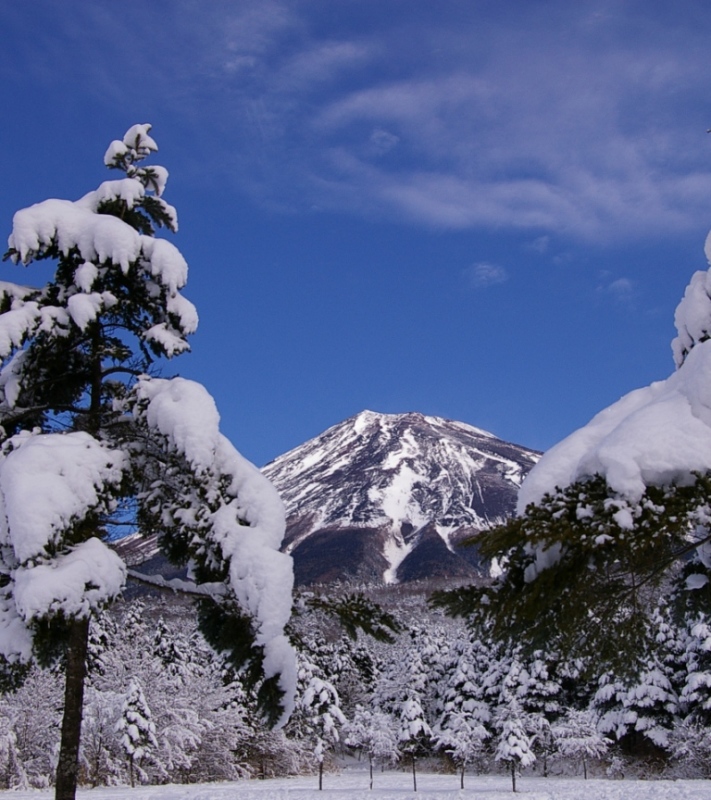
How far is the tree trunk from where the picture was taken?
7.36 m

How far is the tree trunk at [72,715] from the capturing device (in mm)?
7355

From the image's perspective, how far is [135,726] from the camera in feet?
110

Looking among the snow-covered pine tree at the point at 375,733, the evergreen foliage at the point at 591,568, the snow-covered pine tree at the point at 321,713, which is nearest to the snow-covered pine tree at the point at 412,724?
the snow-covered pine tree at the point at 375,733

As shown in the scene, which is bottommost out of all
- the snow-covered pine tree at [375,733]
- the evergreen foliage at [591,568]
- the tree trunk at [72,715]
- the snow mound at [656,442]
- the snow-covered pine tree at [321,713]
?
the snow-covered pine tree at [375,733]

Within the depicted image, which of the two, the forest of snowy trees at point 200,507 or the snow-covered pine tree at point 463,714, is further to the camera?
the snow-covered pine tree at point 463,714

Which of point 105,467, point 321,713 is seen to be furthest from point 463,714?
point 105,467

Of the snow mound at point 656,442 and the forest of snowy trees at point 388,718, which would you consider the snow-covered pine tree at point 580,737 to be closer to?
the forest of snowy trees at point 388,718

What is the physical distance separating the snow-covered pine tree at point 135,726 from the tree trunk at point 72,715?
94.2 ft

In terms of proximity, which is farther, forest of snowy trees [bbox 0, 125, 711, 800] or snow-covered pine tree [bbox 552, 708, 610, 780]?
snow-covered pine tree [bbox 552, 708, 610, 780]

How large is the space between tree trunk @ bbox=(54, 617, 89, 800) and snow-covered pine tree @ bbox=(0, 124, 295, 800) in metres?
0.02

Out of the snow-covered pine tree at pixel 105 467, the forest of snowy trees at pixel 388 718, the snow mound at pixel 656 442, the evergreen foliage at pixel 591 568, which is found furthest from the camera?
the forest of snowy trees at pixel 388 718

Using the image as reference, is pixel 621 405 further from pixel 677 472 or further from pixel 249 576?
pixel 249 576

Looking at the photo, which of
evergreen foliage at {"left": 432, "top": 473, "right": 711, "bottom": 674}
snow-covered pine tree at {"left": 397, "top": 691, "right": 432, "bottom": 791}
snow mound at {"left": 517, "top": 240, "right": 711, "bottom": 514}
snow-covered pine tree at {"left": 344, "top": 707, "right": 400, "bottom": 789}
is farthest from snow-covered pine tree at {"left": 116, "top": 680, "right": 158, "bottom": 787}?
snow mound at {"left": 517, "top": 240, "right": 711, "bottom": 514}

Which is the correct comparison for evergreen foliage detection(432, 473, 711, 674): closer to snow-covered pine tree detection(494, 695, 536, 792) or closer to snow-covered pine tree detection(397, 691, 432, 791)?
snow-covered pine tree detection(494, 695, 536, 792)
